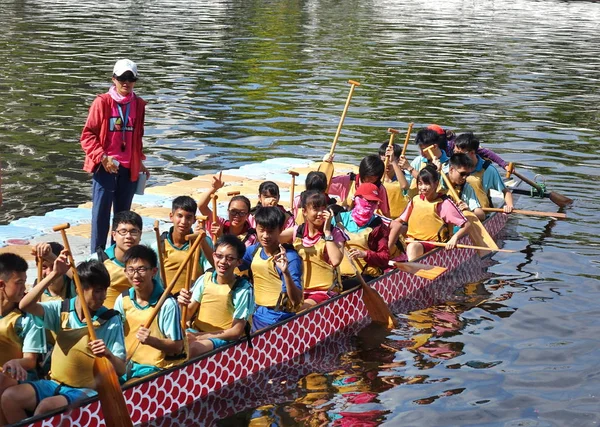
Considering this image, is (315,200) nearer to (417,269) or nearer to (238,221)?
→ (238,221)

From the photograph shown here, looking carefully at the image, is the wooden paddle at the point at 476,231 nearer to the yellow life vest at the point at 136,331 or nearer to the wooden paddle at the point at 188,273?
the wooden paddle at the point at 188,273

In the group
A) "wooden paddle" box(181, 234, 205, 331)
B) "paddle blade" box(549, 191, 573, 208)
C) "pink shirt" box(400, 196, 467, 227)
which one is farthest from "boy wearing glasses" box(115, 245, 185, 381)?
"paddle blade" box(549, 191, 573, 208)

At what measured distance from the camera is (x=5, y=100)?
2256cm

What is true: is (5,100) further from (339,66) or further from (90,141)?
(90,141)

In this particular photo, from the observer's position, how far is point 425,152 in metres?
13.7

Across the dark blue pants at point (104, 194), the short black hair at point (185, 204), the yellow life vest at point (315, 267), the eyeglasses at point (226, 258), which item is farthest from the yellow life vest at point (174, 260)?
the dark blue pants at point (104, 194)

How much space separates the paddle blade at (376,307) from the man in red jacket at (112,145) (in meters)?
2.81

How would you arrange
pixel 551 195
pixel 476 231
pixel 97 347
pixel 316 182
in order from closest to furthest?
pixel 97 347 → pixel 316 182 → pixel 476 231 → pixel 551 195

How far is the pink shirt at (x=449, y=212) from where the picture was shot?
11.9 meters

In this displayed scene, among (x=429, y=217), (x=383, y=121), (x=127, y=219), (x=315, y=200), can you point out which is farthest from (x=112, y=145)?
(x=383, y=121)

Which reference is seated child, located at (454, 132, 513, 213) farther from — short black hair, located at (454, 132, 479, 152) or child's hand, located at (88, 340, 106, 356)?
child's hand, located at (88, 340, 106, 356)

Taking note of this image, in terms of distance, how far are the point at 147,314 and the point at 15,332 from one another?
97 cm

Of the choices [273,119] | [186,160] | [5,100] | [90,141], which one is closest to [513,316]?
[90,141]

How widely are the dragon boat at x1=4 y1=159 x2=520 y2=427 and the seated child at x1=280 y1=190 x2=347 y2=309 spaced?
167 mm
